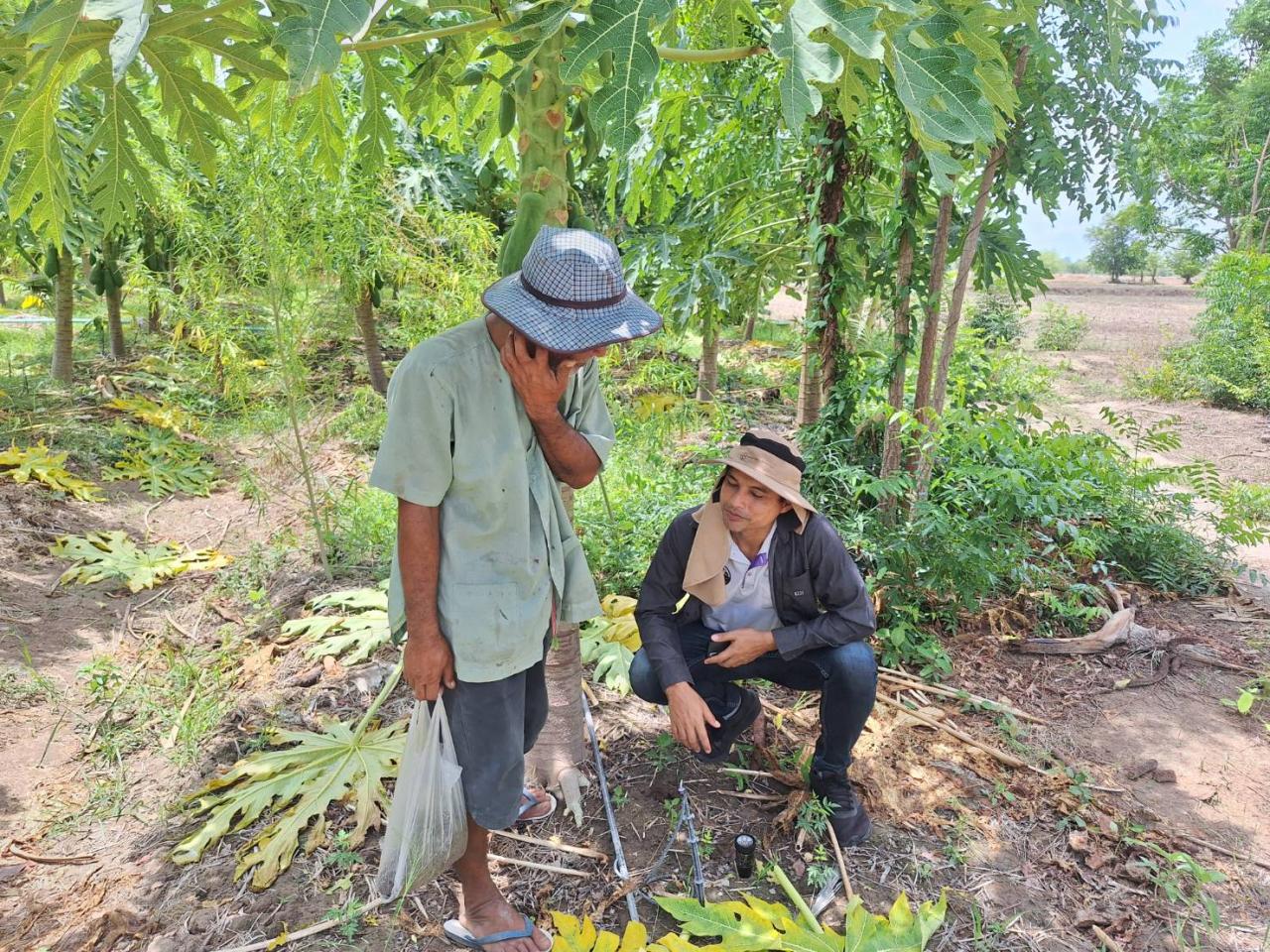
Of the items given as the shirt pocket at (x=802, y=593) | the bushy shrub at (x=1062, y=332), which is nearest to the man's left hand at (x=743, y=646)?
the shirt pocket at (x=802, y=593)

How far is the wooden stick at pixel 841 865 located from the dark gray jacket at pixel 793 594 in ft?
1.87

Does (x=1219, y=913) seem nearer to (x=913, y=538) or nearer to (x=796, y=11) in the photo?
(x=913, y=538)

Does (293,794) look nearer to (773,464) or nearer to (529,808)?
(529,808)

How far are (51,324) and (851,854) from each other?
1469 centimetres

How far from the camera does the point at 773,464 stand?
104 inches

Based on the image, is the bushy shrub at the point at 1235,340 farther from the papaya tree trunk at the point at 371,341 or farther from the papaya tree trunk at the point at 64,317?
the papaya tree trunk at the point at 64,317

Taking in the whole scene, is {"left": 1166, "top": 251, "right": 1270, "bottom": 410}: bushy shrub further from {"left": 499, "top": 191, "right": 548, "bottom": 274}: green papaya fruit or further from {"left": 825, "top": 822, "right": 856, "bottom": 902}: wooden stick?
{"left": 499, "top": 191, "right": 548, "bottom": 274}: green papaya fruit

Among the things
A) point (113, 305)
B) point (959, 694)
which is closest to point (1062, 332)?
point (959, 694)

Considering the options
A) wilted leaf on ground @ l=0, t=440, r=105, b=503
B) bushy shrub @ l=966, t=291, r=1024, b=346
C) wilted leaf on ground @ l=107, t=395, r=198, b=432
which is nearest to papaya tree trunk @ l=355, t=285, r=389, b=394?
wilted leaf on ground @ l=107, t=395, r=198, b=432

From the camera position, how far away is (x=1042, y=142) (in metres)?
3.86

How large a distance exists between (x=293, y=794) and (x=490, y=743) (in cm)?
112

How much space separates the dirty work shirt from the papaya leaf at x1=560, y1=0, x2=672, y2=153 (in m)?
0.60

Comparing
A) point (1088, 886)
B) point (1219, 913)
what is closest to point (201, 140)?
point (1088, 886)

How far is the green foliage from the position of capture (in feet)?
34.8
